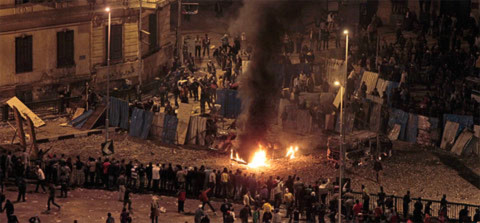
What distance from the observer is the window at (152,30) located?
69562 millimetres

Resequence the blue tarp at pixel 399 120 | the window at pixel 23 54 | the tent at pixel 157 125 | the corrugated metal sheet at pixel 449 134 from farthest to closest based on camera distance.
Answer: the window at pixel 23 54, the tent at pixel 157 125, the blue tarp at pixel 399 120, the corrugated metal sheet at pixel 449 134

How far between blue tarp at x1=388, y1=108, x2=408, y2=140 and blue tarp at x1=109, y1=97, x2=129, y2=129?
1342 cm

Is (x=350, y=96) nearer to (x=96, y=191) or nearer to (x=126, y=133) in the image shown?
(x=126, y=133)

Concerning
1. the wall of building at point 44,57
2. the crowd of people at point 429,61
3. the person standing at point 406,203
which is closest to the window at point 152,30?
the wall of building at point 44,57

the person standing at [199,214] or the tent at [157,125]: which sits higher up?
the tent at [157,125]

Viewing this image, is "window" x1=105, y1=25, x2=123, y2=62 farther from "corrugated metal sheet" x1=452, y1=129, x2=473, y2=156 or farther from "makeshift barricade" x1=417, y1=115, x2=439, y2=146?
"corrugated metal sheet" x1=452, y1=129, x2=473, y2=156

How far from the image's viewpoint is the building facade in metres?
60.8

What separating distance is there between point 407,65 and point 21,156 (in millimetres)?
23646

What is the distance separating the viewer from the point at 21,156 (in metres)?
48.8

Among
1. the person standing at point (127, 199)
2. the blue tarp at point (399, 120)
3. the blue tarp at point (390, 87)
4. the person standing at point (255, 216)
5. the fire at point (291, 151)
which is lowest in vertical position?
the person standing at point (255, 216)

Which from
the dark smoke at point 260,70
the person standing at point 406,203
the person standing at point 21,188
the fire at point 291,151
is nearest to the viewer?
the person standing at point 406,203

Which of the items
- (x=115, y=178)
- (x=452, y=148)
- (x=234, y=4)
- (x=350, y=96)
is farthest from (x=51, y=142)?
(x=234, y=4)

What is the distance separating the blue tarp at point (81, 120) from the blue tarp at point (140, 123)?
2.97 m

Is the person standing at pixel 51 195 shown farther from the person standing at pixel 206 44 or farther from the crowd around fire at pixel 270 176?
the person standing at pixel 206 44
